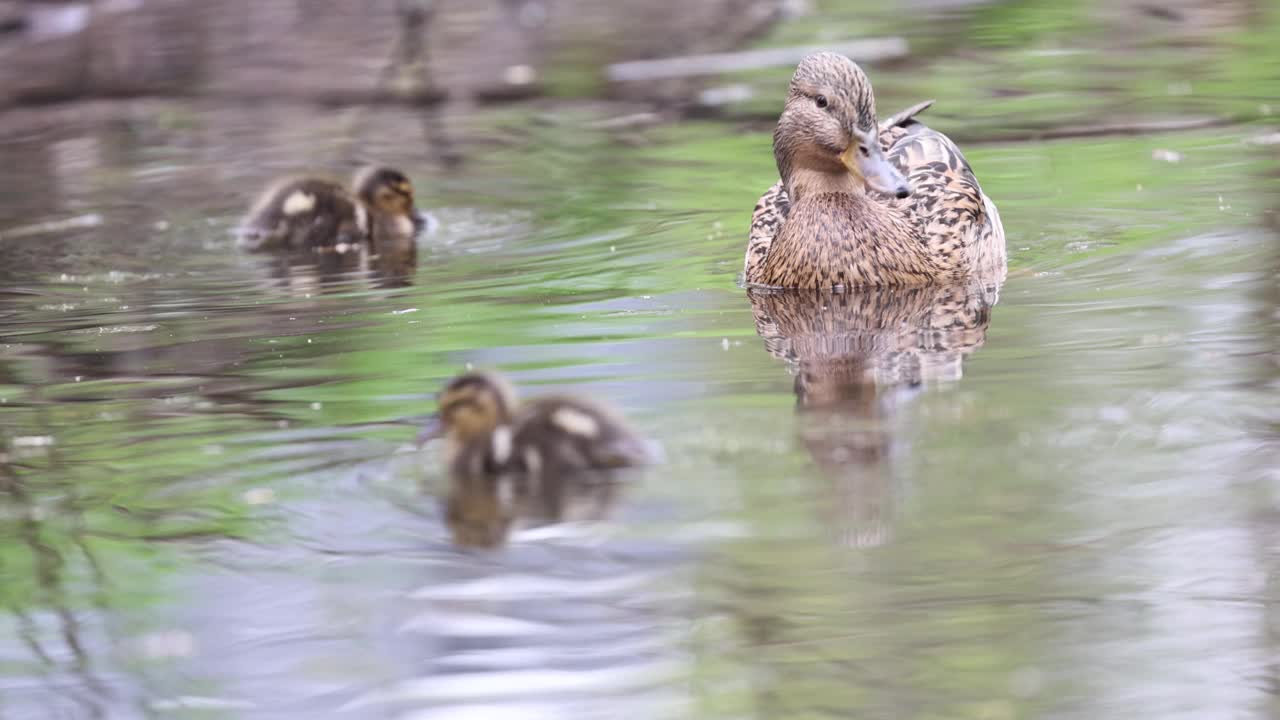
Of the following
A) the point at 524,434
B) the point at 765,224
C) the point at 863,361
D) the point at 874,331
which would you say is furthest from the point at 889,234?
the point at 524,434

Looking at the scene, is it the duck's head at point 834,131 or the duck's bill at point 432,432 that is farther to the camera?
the duck's head at point 834,131

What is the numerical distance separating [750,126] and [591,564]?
17.2ft

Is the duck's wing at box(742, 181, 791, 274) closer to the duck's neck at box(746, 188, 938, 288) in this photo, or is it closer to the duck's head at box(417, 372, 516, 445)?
the duck's neck at box(746, 188, 938, 288)

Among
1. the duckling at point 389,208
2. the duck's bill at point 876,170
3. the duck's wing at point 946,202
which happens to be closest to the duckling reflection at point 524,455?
the duck's bill at point 876,170

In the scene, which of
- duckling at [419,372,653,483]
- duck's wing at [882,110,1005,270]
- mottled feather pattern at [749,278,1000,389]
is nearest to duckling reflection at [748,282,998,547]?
mottled feather pattern at [749,278,1000,389]

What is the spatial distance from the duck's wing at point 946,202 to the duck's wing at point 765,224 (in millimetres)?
302

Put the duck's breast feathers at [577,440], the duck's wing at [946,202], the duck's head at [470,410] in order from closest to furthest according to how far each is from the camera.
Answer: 1. the duck's breast feathers at [577,440]
2. the duck's head at [470,410]
3. the duck's wing at [946,202]

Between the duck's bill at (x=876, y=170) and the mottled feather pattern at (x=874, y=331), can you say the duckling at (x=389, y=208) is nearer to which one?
the mottled feather pattern at (x=874, y=331)

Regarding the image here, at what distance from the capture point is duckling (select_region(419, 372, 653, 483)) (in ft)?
12.8

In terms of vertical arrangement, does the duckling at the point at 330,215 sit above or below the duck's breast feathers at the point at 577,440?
below

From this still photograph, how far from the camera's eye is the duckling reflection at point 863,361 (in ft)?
12.2

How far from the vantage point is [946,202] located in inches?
230

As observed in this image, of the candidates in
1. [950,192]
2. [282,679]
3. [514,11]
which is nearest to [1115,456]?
[282,679]

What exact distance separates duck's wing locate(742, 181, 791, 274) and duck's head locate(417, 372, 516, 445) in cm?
188
